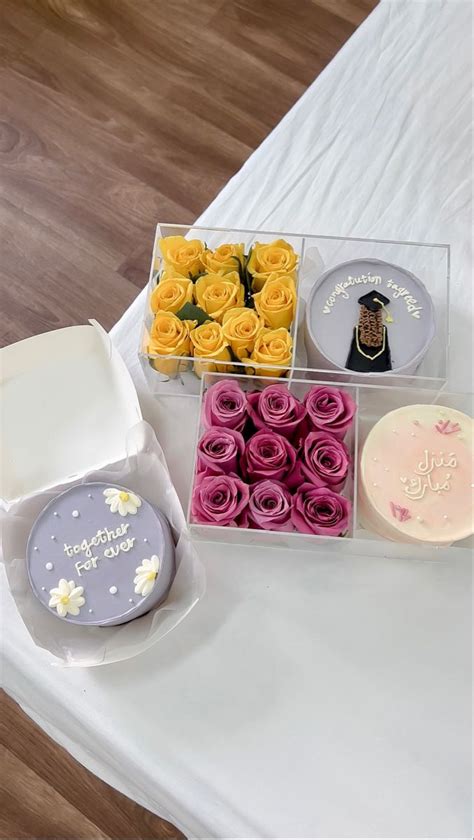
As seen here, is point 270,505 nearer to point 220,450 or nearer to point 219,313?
point 220,450

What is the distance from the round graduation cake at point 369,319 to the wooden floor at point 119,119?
2.37 feet

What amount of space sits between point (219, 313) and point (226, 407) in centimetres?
12

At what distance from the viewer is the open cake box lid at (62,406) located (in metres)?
0.80

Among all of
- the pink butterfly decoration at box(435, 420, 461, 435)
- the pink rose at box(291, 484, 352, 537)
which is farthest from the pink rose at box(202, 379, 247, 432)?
the pink butterfly decoration at box(435, 420, 461, 435)

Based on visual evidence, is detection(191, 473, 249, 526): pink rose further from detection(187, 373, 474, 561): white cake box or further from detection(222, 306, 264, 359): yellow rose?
detection(222, 306, 264, 359): yellow rose

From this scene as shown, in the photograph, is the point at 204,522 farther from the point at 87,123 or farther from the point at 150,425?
the point at 87,123

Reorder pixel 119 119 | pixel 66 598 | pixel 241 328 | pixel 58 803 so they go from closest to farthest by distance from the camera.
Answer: pixel 66 598 → pixel 241 328 → pixel 58 803 → pixel 119 119

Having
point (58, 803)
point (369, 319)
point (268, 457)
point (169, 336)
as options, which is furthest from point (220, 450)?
point (58, 803)

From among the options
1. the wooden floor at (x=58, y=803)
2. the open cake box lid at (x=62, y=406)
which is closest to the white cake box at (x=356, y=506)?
the open cake box lid at (x=62, y=406)

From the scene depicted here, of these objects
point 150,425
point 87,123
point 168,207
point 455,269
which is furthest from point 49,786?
point 87,123

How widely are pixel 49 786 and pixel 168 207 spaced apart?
47.2 inches

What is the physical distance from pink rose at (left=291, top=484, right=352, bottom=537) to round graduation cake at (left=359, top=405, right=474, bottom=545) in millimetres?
37

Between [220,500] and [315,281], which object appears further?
[315,281]

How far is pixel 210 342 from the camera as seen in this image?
2.54 feet
